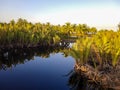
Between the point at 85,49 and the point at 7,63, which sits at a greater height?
the point at 85,49

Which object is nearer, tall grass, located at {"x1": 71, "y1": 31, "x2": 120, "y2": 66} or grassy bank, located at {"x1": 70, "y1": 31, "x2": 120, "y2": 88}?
grassy bank, located at {"x1": 70, "y1": 31, "x2": 120, "y2": 88}

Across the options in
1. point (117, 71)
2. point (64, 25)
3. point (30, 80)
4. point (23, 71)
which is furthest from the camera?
point (64, 25)

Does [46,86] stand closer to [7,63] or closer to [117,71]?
[117,71]

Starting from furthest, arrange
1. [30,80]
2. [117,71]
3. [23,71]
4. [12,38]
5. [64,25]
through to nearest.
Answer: [64,25]
[12,38]
[23,71]
[30,80]
[117,71]

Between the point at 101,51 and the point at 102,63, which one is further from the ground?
the point at 101,51

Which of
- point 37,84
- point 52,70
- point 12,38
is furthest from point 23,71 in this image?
point 12,38

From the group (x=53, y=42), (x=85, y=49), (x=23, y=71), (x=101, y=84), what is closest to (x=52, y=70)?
(x=23, y=71)

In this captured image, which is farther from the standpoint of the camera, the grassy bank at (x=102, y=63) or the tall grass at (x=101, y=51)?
the tall grass at (x=101, y=51)

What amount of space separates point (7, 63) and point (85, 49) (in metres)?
10.8

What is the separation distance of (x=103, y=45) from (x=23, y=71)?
7.83 meters

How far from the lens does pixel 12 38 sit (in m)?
41.2

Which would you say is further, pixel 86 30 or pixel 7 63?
pixel 86 30

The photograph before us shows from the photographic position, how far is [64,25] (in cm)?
10744

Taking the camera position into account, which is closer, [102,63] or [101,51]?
[102,63]
